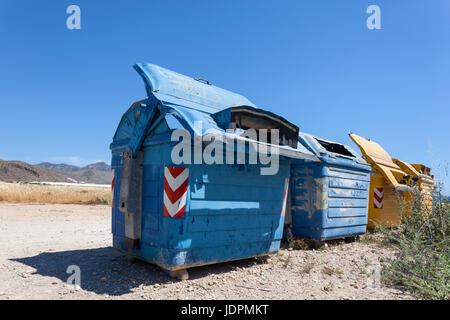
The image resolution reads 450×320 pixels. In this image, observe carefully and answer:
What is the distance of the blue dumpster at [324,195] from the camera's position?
479 cm

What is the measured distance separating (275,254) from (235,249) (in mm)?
907

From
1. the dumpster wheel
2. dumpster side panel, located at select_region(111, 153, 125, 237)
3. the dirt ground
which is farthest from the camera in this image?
dumpster side panel, located at select_region(111, 153, 125, 237)

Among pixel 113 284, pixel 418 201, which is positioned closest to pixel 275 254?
pixel 113 284

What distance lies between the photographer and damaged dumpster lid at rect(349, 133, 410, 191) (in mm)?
6195

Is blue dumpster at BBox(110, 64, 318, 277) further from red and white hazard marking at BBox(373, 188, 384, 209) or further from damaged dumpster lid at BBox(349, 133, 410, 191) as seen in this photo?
red and white hazard marking at BBox(373, 188, 384, 209)

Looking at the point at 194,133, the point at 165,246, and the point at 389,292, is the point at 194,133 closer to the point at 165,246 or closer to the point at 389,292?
the point at 165,246

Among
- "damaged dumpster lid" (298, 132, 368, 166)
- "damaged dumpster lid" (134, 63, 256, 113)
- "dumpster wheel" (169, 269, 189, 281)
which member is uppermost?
"damaged dumpster lid" (134, 63, 256, 113)

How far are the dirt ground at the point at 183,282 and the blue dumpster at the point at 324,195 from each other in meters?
0.38

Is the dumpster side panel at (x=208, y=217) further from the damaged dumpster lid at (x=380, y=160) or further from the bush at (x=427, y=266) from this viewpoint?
the damaged dumpster lid at (x=380, y=160)

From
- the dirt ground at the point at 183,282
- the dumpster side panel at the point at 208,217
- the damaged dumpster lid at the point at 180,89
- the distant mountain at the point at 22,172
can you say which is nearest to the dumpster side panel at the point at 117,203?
the dumpster side panel at the point at 208,217

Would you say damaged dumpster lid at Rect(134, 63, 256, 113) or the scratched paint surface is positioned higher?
damaged dumpster lid at Rect(134, 63, 256, 113)

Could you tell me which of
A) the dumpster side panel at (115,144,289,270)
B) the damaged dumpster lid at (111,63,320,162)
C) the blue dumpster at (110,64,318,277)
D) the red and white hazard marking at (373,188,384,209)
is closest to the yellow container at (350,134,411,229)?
the red and white hazard marking at (373,188,384,209)
